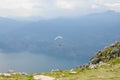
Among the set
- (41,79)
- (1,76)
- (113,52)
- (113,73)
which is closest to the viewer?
(41,79)

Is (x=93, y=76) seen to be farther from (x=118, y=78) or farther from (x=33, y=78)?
(x=33, y=78)

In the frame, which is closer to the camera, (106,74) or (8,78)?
(8,78)

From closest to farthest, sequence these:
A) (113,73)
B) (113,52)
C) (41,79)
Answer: (41,79), (113,73), (113,52)

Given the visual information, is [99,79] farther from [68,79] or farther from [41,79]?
[41,79]

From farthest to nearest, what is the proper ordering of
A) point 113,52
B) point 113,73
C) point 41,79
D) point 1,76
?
point 113,52
point 113,73
point 1,76
point 41,79

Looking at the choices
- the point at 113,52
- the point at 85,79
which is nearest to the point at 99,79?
the point at 85,79

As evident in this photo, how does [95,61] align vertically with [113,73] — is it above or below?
above

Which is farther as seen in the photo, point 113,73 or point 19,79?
point 113,73

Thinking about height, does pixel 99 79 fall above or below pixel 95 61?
below

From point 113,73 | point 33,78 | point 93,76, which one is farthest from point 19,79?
point 113,73
